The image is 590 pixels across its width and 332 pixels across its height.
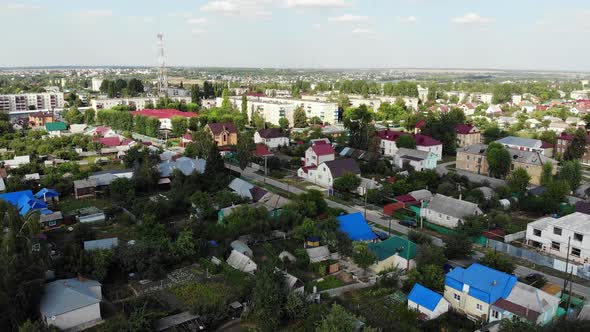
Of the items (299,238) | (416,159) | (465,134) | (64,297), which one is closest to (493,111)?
(465,134)

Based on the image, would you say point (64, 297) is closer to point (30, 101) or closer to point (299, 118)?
point (299, 118)

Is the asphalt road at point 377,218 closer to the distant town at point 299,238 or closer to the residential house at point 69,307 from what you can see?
the distant town at point 299,238

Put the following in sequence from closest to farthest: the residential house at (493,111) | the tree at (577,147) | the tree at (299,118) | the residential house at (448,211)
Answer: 1. the residential house at (448,211)
2. the tree at (577,147)
3. the tree at (299,118)
4. the residential house at (493,111)

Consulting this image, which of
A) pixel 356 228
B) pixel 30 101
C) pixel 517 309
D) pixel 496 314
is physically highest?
pixel 30 101

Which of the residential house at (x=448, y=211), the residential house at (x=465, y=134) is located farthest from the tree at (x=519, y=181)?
the residential house at (x=465, y=134)

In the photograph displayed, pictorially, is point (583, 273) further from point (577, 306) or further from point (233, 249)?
point (233, 249)

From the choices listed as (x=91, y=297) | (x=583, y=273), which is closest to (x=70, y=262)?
(x=91, y=297)
